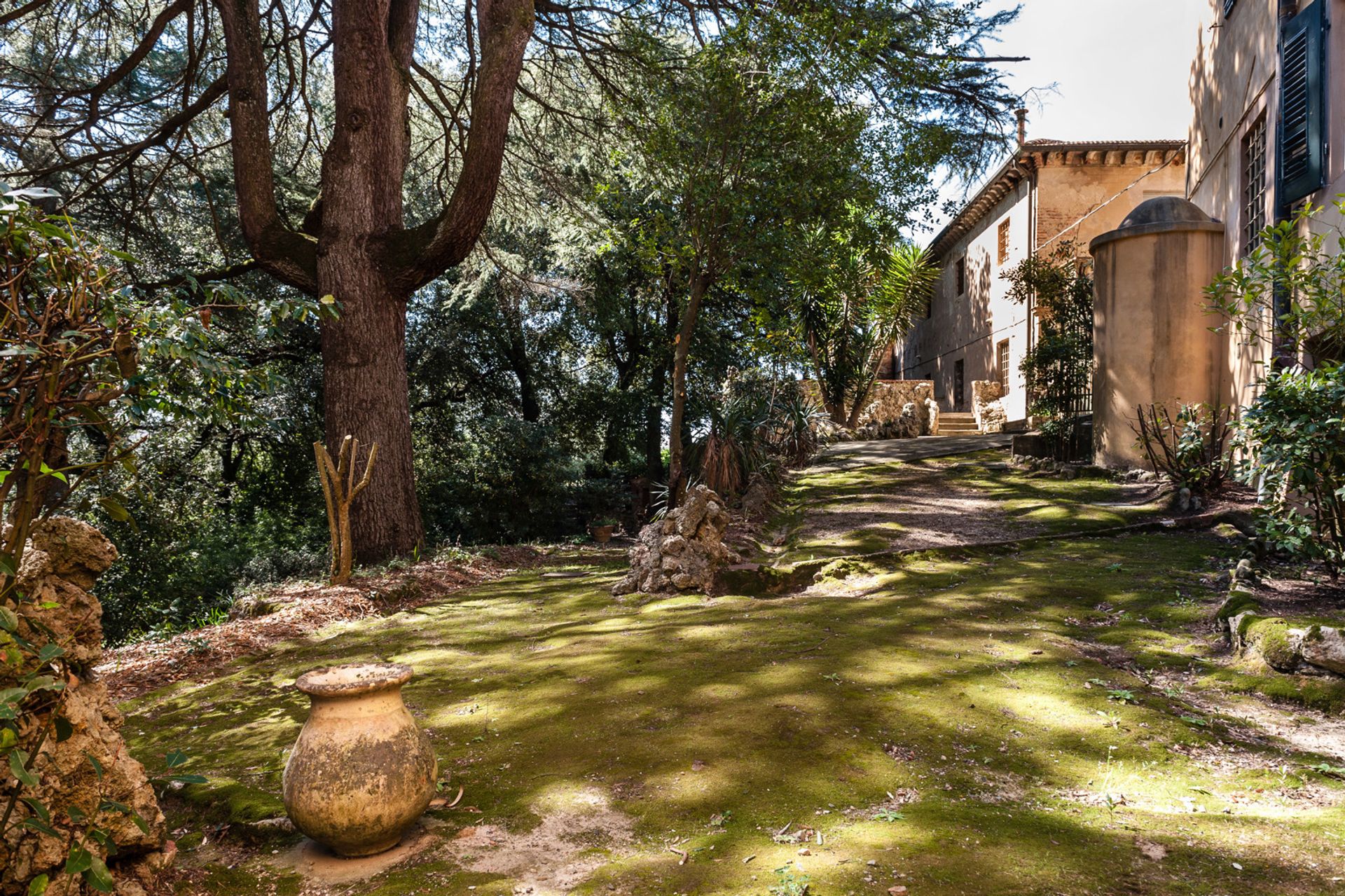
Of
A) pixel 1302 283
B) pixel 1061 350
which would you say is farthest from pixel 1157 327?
pixel 1302 283

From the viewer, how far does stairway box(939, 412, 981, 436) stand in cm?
2097

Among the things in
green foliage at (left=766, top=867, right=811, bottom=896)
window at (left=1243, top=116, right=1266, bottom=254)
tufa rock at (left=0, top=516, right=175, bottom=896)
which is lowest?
green foliage at (left=766, top=867, right=811, bottom=896)

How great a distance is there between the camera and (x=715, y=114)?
32.8ft

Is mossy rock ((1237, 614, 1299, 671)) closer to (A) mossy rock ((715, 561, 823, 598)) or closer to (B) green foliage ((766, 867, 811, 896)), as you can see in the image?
(B) green foliage ((766, 867, 811, 896))

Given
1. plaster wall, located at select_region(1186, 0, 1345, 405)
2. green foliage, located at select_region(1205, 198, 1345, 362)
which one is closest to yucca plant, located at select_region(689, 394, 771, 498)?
plaster wall, located at select_region(1186, 0, 1345, 405)

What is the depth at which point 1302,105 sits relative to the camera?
775 centimetres

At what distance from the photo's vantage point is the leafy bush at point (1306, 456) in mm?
5398

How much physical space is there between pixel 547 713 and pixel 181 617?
793 cm

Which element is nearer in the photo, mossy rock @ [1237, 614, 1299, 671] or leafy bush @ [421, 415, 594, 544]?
mossy rock @ [1237, 614, 1299, 671]

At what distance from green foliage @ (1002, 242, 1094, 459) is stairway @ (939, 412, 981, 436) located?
545 cm

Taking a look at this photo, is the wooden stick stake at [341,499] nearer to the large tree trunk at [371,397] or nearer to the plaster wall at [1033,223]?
the large tree trunk at [371,397]

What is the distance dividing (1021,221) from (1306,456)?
47.9ft

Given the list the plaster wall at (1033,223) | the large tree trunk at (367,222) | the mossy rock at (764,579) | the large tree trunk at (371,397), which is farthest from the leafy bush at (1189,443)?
the large tree trunk at (371,397)

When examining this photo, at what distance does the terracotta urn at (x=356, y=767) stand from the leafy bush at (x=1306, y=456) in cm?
574
